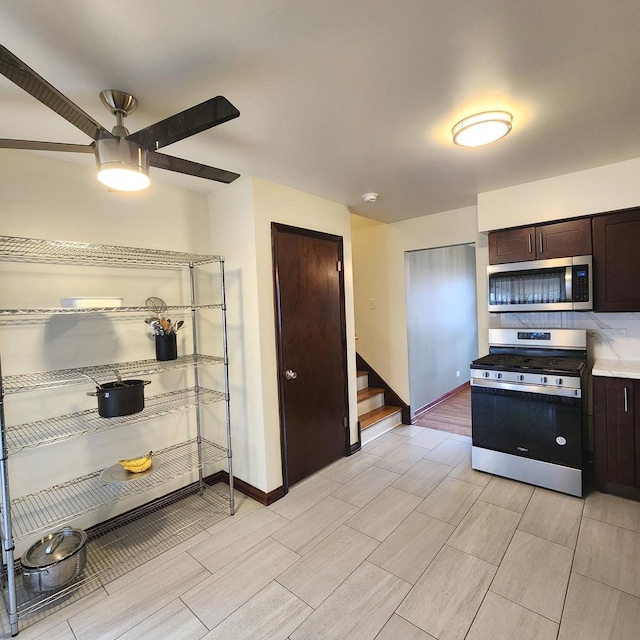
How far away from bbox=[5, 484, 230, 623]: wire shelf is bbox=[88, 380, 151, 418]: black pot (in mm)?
931

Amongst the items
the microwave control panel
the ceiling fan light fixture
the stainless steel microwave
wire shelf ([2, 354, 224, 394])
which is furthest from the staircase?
the ceiling fan light fixture

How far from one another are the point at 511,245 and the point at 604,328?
3.30ft

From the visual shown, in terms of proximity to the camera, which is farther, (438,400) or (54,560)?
(438,400)

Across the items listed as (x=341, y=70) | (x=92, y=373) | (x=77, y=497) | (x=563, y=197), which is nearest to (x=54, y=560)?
(x=77, y=497)

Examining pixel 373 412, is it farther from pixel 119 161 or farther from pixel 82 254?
pixel 119 161

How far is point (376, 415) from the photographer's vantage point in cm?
408

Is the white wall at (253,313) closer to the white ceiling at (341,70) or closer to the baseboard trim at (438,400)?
A: the white ceiling at (341,70)

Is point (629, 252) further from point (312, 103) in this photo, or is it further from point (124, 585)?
point (124, 585)

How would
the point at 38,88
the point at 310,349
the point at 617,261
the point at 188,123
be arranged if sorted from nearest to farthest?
the point at 38,88 < the point at 188,123 < the point at 617,261 < the point at 310,349

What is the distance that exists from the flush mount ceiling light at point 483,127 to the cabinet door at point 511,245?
4.44 feet

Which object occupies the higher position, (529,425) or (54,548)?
(529,425)

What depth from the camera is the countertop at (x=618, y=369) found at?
244cm

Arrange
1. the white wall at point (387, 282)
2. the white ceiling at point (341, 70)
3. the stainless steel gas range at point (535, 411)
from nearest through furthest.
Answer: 1. the white ceiling at point (341, 70)
2. the stainless steel gas range at point (535, 411)
3. the white wall at point (387, 282)

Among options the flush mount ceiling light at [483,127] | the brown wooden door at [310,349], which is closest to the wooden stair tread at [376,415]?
the brown wooden door at [310,349]
